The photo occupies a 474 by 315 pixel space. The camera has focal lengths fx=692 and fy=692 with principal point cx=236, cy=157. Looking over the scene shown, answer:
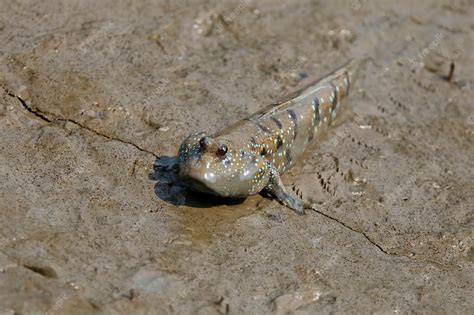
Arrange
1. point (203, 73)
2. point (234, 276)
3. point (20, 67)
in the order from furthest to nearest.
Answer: point (203, 73)
point (20, 67)
point (234, 276)

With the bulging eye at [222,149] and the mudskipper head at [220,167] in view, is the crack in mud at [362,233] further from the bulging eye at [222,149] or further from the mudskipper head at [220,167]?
the bulging eye at [222,149]

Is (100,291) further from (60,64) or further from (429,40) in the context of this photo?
(429,40)

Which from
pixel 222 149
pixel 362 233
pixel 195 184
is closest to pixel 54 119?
pixel 195 184

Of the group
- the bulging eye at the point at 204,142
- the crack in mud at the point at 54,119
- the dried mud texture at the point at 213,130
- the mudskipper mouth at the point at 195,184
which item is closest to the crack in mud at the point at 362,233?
the dried mud texture at the point at 213,130

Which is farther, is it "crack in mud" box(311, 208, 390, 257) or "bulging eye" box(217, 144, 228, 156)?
"crack in mud" box(311, 208, 390, 257)

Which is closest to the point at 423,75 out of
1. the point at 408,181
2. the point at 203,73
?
the point at 408,181

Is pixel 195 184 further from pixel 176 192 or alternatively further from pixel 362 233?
pixel 362 233

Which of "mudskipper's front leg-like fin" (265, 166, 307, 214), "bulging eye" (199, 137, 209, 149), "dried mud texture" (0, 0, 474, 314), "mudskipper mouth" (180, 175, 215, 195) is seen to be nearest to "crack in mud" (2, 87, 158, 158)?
"dried mud texture" (0, 0, 474, 314)

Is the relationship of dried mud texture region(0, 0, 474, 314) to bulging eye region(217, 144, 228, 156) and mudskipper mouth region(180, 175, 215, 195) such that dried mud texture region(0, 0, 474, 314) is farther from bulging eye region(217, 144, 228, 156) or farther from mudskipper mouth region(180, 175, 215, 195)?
bulging eye region(217, 144, 228, 156)
